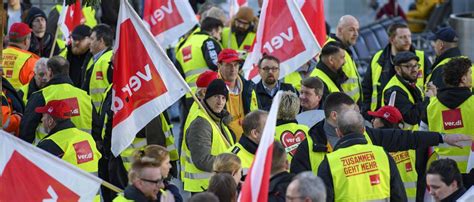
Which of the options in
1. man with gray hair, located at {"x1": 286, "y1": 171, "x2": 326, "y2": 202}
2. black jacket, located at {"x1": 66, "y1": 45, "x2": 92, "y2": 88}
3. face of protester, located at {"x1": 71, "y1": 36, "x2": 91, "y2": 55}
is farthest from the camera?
black jacket, located at {"x1": 66, "y1": 45, "x2": 92, "y2": 88}

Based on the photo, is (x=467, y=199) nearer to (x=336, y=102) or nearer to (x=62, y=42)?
(x=336, y=102)

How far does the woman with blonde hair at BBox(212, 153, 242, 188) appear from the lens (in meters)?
11.1

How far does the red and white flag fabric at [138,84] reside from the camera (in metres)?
13.0

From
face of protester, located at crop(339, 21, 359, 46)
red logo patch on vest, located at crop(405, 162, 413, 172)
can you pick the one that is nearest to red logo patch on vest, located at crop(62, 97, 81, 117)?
red logo patch on vest, located at crop(405, 162, 413, 172)

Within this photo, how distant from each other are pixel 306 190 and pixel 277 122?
3.26 metres

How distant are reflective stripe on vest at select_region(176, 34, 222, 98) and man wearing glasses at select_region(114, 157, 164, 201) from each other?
7591 millimetres

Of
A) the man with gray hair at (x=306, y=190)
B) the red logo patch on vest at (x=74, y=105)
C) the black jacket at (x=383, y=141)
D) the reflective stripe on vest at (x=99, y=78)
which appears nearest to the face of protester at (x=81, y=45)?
the reflective stripe on vest at (x=99, y=78)

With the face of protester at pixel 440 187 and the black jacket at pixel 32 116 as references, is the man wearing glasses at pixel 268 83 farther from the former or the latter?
the face of protester at pixel 440 187

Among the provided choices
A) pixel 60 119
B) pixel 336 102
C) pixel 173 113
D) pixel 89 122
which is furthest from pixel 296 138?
pixel 173 113

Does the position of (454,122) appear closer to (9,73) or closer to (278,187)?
(278,187)

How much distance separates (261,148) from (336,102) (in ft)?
7.78

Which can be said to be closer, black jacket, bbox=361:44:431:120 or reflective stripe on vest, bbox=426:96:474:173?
reflective stripe on vest, bbox=426:96:474:173

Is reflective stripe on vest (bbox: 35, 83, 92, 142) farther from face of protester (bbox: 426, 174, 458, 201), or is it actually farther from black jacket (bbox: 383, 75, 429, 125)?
face of protester (bbox: 426, 174, 458, 201)

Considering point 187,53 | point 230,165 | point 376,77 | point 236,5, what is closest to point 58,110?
point 230,165
